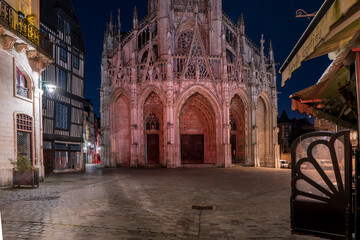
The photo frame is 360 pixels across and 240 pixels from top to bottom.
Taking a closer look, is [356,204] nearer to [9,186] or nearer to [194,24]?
[9,186]

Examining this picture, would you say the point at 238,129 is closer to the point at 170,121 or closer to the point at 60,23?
the point at 170,121

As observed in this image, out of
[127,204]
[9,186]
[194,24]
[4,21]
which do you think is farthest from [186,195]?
[194,24]

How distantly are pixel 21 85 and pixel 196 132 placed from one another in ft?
62.2

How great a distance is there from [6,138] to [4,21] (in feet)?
15.2

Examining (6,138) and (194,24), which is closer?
(6,138)

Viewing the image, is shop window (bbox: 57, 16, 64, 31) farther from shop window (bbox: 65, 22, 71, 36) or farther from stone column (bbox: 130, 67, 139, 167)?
stone column (bbox: 130, 67, 139, 167)

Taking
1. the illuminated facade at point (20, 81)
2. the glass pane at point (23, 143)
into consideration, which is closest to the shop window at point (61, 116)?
the illuminated facade at point (20, 81)

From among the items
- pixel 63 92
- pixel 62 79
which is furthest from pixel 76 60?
pixel 63 92

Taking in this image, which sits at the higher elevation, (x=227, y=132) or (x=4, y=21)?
(x=4, y=21)

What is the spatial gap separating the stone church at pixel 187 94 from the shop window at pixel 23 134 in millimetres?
13124

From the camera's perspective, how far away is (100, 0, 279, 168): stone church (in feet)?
87.9

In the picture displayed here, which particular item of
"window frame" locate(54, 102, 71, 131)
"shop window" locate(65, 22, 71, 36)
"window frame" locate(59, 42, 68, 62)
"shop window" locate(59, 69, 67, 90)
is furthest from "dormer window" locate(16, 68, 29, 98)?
"shop window" locate(65, 22, 71, 36)

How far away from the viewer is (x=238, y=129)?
98.3ft

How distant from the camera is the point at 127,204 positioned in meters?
7.87
